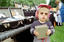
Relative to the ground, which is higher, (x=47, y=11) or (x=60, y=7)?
(x=47, y=11)

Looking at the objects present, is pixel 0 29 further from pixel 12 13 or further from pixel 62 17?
pixel 62 17

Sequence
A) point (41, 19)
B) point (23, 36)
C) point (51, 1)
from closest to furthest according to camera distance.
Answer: point (41, 19), point (23, 36), point (51, 1)

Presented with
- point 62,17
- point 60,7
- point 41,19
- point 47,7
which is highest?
point 47,7

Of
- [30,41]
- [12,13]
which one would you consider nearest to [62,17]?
[12,13]

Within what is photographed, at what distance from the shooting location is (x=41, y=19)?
1687mm

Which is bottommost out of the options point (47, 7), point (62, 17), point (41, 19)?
point (62, 17)

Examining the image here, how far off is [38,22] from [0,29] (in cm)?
45

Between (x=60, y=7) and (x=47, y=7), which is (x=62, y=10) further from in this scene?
(x=47, y=7)

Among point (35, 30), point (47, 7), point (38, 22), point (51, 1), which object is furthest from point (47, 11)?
point (51, 1)

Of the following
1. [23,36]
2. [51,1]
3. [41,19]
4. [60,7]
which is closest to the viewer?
[41,19]

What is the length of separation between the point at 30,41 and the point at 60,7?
5155 millimetres

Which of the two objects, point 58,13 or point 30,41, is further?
point 58,13

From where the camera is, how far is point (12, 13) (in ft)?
8.70

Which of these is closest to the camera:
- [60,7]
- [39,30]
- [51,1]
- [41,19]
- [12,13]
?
[39,30]
